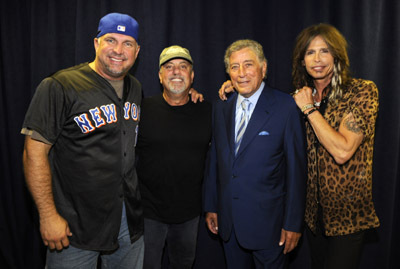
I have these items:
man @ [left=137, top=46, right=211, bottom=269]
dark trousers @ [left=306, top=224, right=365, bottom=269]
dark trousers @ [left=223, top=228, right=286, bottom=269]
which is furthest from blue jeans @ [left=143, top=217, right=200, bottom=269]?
dark trousers @ [left=306, top=224, right=365, bottom=269]

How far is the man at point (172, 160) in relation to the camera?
1.92 meters

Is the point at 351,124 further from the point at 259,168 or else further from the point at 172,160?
the point at 172,160

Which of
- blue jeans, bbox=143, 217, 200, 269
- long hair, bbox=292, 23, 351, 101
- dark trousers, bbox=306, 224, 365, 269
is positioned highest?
long hair, bbox=292, 23, 351, 101

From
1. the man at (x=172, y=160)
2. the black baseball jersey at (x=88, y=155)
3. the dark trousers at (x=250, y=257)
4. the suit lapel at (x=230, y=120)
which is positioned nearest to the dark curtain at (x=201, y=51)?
the man at (x=172, y=160)

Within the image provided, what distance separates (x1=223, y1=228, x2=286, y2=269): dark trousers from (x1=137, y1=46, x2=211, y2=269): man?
0.36 m

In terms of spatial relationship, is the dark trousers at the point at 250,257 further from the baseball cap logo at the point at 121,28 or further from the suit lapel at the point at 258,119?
the baseball cap logo at the point at 121,28

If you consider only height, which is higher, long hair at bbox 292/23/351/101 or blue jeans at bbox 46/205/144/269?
long hair at bbox 292/23/351/101

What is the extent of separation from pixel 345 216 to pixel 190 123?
3.79 feet

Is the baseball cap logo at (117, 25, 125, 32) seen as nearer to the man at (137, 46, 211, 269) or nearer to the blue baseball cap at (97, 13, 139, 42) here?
the blue baseball cap at (97, 13, 139, 42)

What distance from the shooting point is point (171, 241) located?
2.07m

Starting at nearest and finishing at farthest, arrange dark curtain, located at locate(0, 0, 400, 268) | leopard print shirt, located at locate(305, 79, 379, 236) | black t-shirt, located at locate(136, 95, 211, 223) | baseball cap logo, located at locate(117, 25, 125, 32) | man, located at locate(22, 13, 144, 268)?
Result: 1. man, located at locate(22, 13, 144, 268)
2. leopard print shirt, located at locate(305, 79, 379, 236)
3. baseball cap logo, located at locate(117, 25, 125, 32)
4. black t-shirt, located at locate(136, 95, 211, 223)
5. dark curtain, located at locate(0, 0, 400, 268)

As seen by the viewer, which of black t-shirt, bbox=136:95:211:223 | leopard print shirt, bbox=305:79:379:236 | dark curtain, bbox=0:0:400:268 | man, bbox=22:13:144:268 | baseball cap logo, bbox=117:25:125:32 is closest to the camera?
man, bbox=22:13:144:268

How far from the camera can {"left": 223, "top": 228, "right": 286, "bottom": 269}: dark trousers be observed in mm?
1668

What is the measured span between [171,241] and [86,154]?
0.98 m
